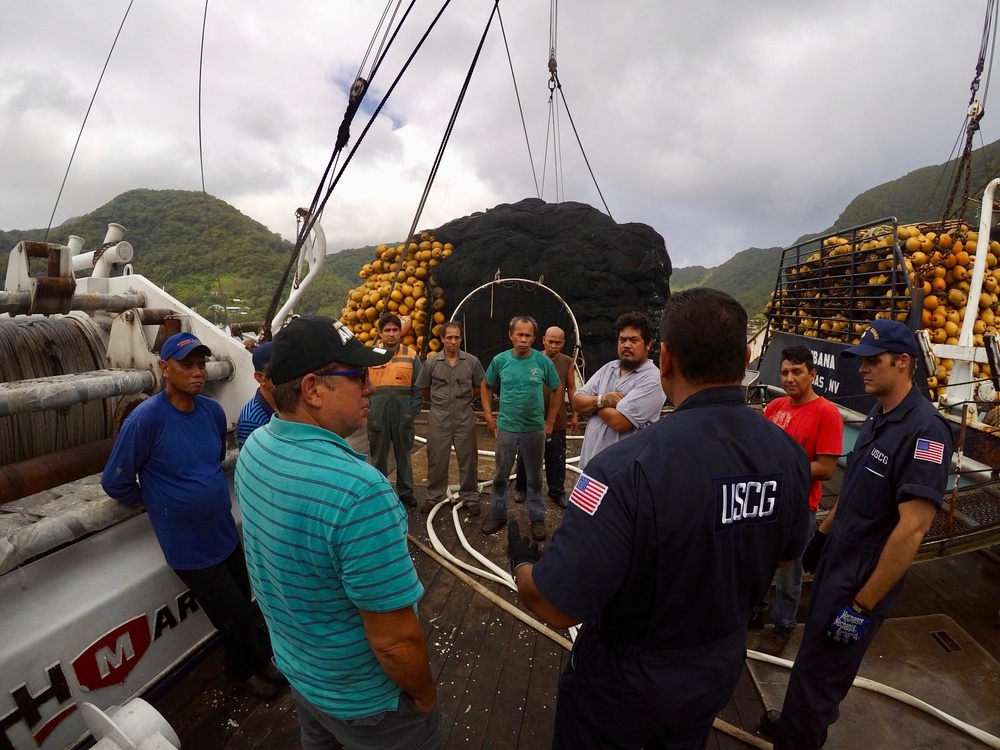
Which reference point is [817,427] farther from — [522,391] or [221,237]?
[221,237]

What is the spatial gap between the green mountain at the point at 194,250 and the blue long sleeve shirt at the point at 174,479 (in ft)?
99.9

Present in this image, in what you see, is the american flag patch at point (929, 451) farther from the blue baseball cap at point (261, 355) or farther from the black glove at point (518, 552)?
the blue baseball cap at point (261, 355)

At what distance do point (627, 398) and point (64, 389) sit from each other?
269cm

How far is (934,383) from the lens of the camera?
524 cm

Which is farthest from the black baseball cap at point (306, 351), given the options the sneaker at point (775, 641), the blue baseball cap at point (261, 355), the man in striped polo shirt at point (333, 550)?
the sneaker at point (775, 641)

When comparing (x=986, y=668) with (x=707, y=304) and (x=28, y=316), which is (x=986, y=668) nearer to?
(x=707, y=304)

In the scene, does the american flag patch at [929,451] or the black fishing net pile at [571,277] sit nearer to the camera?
the american flag patch at [929,451]

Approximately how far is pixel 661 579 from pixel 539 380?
2.89 metres

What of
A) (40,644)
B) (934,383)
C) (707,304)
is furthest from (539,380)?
(934,383)

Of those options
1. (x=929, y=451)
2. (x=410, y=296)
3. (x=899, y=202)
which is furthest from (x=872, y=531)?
(x=899, y=202)

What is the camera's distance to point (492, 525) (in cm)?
418

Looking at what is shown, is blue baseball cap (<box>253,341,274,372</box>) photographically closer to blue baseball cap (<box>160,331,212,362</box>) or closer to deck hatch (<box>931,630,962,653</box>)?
blue baseball cap (<box>160,331,212,362</box>)

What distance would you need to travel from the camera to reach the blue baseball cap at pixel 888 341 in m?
2.04

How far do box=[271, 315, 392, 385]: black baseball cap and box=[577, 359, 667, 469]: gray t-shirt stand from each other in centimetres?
200
